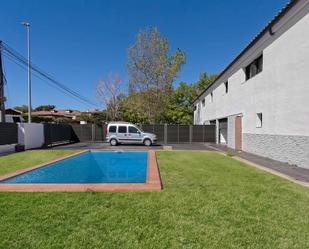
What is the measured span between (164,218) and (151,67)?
2495 cm

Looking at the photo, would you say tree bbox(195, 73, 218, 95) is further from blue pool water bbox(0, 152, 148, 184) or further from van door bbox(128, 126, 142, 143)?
blue pool water bbox(0, 152, 148, 184)

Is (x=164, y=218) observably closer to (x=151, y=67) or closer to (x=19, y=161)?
(x=19, y=161)

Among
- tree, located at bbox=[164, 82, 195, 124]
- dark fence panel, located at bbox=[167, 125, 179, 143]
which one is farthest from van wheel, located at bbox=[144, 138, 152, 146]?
tree, located at bbox=[164, 82, 195, 124]

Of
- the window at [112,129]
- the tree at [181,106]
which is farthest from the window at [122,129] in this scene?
the tree at [181,106]

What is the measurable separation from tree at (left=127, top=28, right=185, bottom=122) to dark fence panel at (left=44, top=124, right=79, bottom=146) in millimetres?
8974

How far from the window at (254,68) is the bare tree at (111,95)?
24.1 m

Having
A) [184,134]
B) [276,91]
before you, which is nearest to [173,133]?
[184,134]

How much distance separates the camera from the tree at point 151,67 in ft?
90.4

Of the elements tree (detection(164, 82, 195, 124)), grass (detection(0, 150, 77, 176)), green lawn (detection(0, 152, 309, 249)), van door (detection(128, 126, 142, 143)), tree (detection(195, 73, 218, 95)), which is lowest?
green lawn (detection(0, 152, 309, 249))

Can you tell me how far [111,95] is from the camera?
37.5 m

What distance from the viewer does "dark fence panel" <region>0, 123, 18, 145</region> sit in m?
14.3

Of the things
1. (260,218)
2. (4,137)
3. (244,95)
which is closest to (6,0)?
(4,137)

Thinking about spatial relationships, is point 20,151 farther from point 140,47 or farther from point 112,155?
Result: point 140,47

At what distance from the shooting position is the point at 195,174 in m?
7.77
